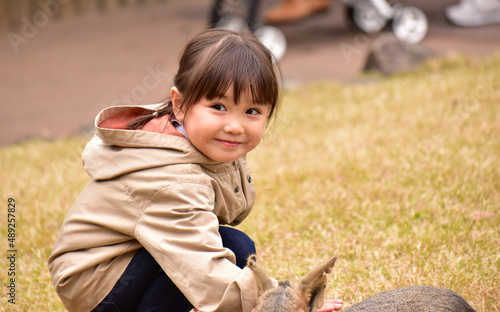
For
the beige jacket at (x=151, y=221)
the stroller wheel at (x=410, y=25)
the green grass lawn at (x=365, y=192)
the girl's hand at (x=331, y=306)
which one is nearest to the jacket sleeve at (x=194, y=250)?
the beige jacket at (x=151, y=221)

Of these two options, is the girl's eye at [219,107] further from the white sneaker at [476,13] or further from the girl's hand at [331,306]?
the white sneaker at [476,13]

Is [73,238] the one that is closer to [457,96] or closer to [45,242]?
[45,242]

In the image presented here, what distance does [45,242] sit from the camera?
140 inches

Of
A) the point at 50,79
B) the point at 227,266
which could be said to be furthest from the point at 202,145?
the point at 50,79

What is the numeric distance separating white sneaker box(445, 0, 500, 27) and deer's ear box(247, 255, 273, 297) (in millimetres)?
9400

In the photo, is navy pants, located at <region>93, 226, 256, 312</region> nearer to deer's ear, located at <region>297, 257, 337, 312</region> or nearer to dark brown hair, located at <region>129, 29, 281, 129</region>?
dark brown hair, located at <region>129, 29, 281, 129</region>

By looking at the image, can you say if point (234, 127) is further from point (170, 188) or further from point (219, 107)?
point (170, 188)

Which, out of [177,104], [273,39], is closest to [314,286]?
[177,104]

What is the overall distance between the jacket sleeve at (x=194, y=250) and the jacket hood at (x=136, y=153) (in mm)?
138

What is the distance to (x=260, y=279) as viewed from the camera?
155 cm

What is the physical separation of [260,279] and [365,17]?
891cm

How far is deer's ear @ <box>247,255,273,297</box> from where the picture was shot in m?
1.54

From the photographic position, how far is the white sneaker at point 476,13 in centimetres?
987

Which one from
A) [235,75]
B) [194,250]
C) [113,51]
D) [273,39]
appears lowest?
[113,51]
